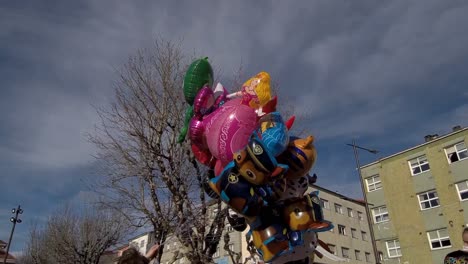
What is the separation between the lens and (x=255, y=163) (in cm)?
435

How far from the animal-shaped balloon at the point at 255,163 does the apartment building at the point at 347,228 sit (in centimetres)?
2677

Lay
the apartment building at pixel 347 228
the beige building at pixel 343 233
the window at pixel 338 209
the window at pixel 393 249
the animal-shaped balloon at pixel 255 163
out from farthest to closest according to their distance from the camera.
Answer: the window at pixel 338 209
the apartment building at pixel 347 228
the beige building at pixel 343 233
the window at pixel 393 249
the animal-shaped balloon at pixel 255 163

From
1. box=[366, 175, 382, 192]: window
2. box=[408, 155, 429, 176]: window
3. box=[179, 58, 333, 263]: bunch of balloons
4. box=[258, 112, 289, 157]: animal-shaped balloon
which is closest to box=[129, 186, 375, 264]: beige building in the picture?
box=[366, 175, 382, 192]: window

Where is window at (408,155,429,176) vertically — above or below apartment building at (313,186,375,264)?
above

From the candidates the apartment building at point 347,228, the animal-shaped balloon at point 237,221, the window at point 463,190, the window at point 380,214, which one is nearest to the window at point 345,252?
the apartment building at point 347,228

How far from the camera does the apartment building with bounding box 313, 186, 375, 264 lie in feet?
99.9

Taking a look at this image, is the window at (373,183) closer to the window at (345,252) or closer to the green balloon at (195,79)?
the window at (345,252)

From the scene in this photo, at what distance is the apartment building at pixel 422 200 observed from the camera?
2180 cm

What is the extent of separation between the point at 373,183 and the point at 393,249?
16.0ft

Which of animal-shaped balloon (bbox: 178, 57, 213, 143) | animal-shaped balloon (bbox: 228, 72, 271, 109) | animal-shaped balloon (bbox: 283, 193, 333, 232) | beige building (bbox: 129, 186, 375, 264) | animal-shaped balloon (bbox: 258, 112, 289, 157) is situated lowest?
animal-shaped balloon (bbox: 283, 193, 333, 232)

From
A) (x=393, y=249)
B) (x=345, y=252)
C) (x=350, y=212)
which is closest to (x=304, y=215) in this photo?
(x=393, y=249)

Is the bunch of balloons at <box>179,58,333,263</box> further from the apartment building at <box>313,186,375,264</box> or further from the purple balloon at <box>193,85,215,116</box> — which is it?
the apartment building at <box>313,186,375,264</box>

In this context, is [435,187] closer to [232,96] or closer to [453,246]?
[453,246]

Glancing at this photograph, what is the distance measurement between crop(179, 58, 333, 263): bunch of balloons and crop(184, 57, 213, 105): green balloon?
0.35 metres
